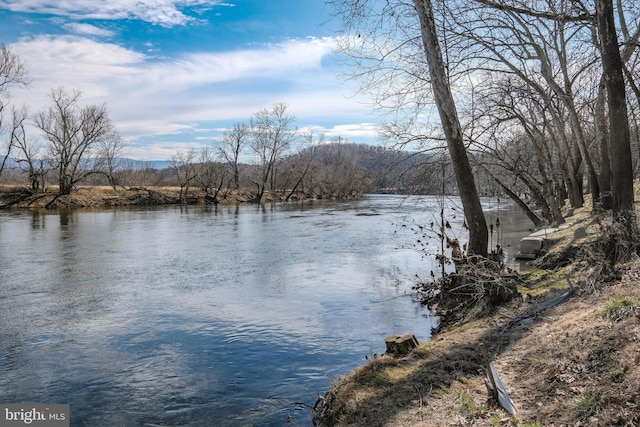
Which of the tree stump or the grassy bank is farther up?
the grassy bank

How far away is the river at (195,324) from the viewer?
234 inches

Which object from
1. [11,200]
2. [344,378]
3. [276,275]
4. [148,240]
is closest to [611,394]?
[344,378]

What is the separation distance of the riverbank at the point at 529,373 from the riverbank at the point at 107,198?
4384 centimetres

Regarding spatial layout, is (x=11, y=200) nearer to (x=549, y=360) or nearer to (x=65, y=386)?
(x=65, y=386)

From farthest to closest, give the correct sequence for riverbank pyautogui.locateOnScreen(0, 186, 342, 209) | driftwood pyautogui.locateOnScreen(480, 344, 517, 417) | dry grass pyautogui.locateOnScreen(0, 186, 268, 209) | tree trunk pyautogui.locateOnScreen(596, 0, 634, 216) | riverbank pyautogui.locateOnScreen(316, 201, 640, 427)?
riverbank pyautogui.locateOnScreen(0, 186, 342, 209)
dry grass pyautogui.locateOnScreen(0, 186, 268, 209)
tree trunk pyautogui.locateOnScreen(596, 0, 634, 216)
driftwood pyautogui.locateOnScreen(480, 344, 517, 417)
riverbank pyautogui.locateOnScreen(316, 201, 640, 427)

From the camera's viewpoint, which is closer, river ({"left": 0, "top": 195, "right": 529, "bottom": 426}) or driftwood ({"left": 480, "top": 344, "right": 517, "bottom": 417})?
driftwood ({"left": 480, "top": 344, "right": 517, "bottom": 417})

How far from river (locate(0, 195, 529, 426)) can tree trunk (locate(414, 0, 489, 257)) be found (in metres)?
2.00

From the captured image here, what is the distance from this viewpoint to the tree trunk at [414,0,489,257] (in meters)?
7.76

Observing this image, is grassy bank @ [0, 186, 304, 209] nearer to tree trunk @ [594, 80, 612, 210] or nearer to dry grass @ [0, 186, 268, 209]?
dry grass @ [0, 186, 268, 209]

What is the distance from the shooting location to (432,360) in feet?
18.5

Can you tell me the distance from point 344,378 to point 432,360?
108 centimetres

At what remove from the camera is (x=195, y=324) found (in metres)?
9.02

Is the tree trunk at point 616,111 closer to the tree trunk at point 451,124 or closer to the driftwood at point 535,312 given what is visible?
the driftwood at point 535,312

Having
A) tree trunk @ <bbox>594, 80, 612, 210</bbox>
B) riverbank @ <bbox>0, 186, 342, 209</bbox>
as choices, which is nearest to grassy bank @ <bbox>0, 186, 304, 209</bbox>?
riverbank @ <bbox>0, 186, 342, 209</bbox>
